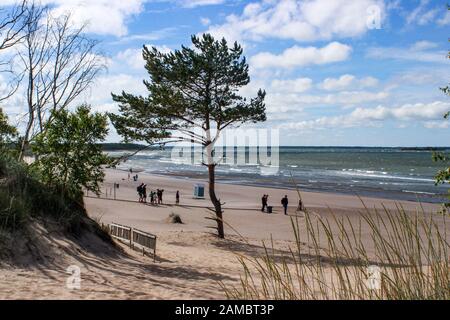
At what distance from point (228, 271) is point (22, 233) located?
5201 mm

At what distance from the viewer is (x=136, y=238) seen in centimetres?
1448

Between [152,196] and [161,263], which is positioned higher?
[152,196]

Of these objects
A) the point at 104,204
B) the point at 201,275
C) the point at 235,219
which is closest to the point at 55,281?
the point at 201,275

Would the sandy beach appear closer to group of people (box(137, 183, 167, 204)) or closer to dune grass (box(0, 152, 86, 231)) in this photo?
dune grass (box(0, 152, 86, 231))

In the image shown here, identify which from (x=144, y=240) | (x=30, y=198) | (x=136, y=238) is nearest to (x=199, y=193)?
(x=136, y=238)

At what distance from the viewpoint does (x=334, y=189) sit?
49500 mm

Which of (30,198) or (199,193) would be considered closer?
(30,198)

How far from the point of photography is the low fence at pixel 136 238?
1334 cm

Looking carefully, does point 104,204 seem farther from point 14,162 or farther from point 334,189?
point 334,189

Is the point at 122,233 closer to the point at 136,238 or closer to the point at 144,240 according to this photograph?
the point at 136,238

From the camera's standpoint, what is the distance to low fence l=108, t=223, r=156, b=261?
43.8 feet

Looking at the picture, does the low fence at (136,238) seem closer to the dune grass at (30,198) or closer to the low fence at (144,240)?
the low fence at (144,240)

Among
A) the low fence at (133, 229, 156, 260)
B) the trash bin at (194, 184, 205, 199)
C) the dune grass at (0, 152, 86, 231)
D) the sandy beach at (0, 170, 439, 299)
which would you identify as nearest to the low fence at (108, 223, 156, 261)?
the low fence at (133, 229, 156, 260)

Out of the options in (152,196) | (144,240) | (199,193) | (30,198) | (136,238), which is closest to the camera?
(30,198)
